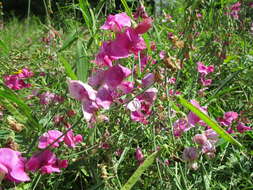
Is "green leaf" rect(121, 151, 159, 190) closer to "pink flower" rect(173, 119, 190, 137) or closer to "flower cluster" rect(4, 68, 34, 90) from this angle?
"pink flower" rect(173, 119, 190, 137)

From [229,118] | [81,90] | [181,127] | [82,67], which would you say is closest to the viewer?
[81,90]

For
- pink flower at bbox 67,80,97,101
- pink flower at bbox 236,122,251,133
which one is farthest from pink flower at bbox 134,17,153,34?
pink flower at bbox 236,122,251,133

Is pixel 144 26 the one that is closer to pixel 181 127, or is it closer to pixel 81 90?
pixel 81 90

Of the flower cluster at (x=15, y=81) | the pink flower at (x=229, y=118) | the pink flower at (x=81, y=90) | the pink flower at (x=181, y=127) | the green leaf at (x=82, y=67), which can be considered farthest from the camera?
the flower cluster at (x=15, y=81)

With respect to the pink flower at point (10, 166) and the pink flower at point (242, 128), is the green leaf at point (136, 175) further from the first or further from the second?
the pink flower at point (242, 128)

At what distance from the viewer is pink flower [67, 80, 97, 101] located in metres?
0.52

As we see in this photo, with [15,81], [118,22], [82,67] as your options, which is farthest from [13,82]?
[118,22]

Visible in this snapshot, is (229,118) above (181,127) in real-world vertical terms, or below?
below

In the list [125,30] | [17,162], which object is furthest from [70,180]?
[125,30]

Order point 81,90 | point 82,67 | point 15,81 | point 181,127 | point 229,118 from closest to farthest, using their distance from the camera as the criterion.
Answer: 1. point 81,90
2. point 82,67
3. point 181,127
4. point 229,118
5. point 15,81

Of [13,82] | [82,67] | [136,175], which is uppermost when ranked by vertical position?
[82,67]

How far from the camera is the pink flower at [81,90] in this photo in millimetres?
522

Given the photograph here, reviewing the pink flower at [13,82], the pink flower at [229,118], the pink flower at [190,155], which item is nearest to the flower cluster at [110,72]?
the pink flower at [190,155]

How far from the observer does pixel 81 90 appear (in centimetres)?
53
